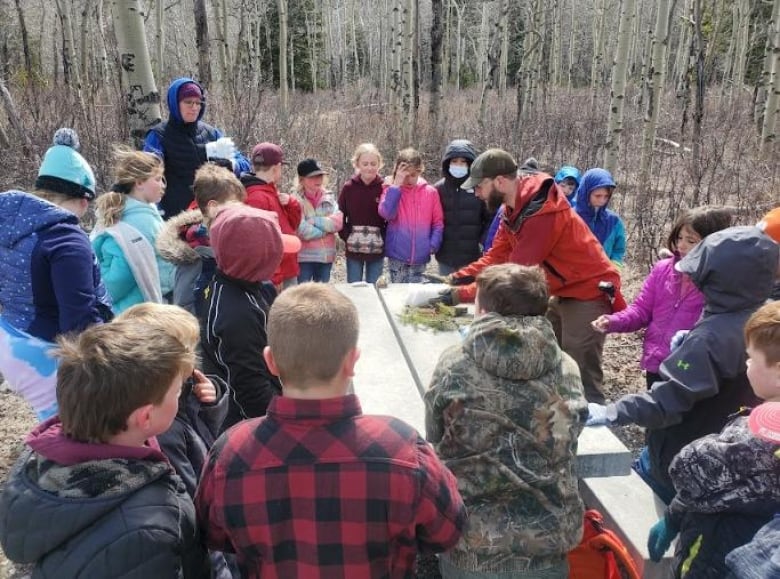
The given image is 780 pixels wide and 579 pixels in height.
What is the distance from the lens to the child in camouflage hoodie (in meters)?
1.82

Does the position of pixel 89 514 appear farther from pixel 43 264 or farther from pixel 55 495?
pixel 43 264

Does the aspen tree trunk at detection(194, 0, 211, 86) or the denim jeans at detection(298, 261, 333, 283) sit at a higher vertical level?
the aspen tree trunk at detection(194, 0, 211, 86)

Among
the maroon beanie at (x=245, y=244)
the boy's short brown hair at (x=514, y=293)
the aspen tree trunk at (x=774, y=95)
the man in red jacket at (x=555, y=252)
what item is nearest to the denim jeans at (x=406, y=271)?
the man in red jacket at (x=555, y=252)

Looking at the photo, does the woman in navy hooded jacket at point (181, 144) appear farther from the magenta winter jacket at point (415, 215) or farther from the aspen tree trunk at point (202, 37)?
the aspen tree trunk at point (202, 37)

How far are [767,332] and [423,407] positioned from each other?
1481mm

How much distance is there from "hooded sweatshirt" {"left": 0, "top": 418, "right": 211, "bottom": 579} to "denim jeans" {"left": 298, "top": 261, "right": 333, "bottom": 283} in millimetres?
3742

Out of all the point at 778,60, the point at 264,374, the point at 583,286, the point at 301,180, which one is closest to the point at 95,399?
the point at 264,374

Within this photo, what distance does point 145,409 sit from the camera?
142 centimetres

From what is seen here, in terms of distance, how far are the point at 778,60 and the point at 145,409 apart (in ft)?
38.0

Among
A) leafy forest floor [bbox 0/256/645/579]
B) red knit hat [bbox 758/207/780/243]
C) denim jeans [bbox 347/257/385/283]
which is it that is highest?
red knit hat [bbox 758/207/780/243]

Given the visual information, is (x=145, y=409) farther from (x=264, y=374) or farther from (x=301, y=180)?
(x=301, y=180)

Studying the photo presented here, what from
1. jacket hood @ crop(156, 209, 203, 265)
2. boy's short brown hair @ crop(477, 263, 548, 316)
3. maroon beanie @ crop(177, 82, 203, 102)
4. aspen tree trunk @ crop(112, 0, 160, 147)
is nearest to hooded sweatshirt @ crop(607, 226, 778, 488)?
boy's short brown hair @ crop(477, 263, 548, 316)

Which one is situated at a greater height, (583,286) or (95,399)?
(95,399)

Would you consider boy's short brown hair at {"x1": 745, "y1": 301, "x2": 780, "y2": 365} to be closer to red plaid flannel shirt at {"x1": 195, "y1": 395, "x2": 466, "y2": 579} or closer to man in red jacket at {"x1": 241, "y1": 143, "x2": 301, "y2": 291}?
red plaid flannel shirt at {"x1": 195, "y1": 395, "x2": 466, "y2": 579}
